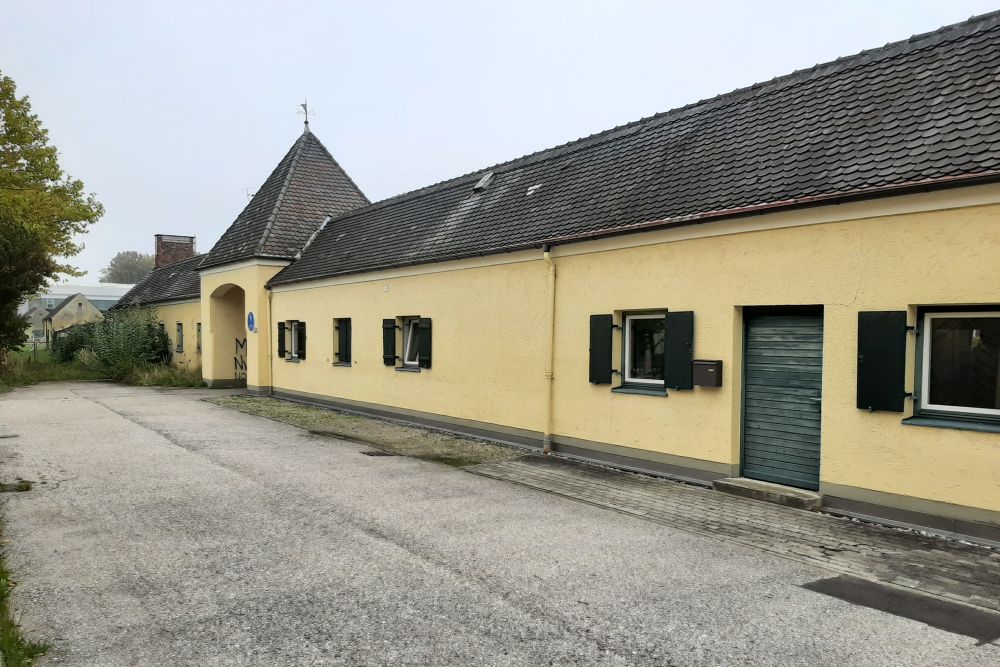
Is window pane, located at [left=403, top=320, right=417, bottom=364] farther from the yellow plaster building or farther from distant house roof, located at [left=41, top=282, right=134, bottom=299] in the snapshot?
distant house roof, located at [left=41, top=282, right=134, bottom=299]

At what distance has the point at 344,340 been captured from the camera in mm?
16500

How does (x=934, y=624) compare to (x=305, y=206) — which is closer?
(x=934, y=624)

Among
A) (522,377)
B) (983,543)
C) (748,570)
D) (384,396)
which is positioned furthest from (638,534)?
(384,396)

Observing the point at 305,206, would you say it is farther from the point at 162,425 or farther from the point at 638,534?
the point at 638,534

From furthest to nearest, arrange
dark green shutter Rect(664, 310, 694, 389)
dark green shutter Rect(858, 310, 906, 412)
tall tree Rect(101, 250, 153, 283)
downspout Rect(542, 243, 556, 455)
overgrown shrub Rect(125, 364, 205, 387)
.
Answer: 1. tall tree Rect(101, 250, 153, 283)
2. overgrown shrub Rect(125, 364, 205, 387)
3. downspout Rect(542, 243, 556, 455)
4. dark green shutter Rect(664, 310, 694, 389)
5. dark green shutter Rect(858, 310, 906, 412)

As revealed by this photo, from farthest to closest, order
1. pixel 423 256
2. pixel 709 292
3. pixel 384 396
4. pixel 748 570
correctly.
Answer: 1. pixel 384 396
2. pixel 423 256
3. pixel 709 292
4. pixel 748 570

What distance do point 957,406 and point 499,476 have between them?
526 cm

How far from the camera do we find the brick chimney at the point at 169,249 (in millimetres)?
38594

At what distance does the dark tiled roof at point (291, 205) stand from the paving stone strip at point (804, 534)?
13751 mm

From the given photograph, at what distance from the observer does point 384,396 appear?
14789 millimetres

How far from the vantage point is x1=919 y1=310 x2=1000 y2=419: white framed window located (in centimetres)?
615

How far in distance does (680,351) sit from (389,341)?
7596mm

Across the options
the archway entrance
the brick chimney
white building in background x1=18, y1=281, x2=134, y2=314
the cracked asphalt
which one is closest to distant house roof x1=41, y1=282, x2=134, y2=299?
white building in background x1=18, y1=281, x2=134, y2=314

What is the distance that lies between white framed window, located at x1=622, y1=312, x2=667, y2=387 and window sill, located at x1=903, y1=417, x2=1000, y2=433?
3126mm
